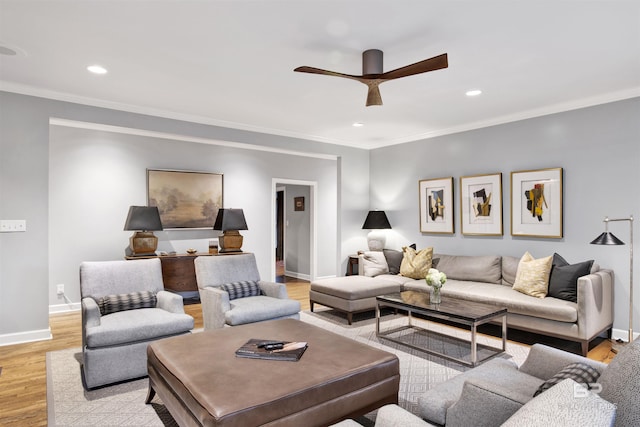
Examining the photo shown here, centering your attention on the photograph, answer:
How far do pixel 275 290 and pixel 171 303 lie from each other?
108 centimetres

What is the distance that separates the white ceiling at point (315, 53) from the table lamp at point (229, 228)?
4.88 feet

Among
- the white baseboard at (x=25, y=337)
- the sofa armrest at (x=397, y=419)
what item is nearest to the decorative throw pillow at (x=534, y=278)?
the sofa armrest at (x=397, y=419)

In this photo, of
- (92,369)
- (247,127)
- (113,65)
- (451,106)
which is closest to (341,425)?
(92,369)

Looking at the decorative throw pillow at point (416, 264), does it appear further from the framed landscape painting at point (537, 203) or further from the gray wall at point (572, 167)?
the framed landscape painting at point (537, 203)

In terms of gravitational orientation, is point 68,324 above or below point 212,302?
below

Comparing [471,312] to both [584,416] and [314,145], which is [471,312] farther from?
[314,145]

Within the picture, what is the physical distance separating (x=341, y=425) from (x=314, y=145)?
203 inches

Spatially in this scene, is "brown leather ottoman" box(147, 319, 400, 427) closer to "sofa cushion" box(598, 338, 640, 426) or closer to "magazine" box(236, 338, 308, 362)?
"magazine" box(236, 338, 308, 362)

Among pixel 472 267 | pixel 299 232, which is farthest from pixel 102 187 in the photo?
pixel 472 267

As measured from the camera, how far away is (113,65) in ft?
11.1

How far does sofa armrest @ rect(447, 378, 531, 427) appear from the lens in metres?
1.43

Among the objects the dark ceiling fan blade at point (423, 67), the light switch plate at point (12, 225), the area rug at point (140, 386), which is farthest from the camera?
the light switch plate at point (12, 225)

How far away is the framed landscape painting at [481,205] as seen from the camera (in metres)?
5.09

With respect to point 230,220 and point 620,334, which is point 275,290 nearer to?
point 230,220
